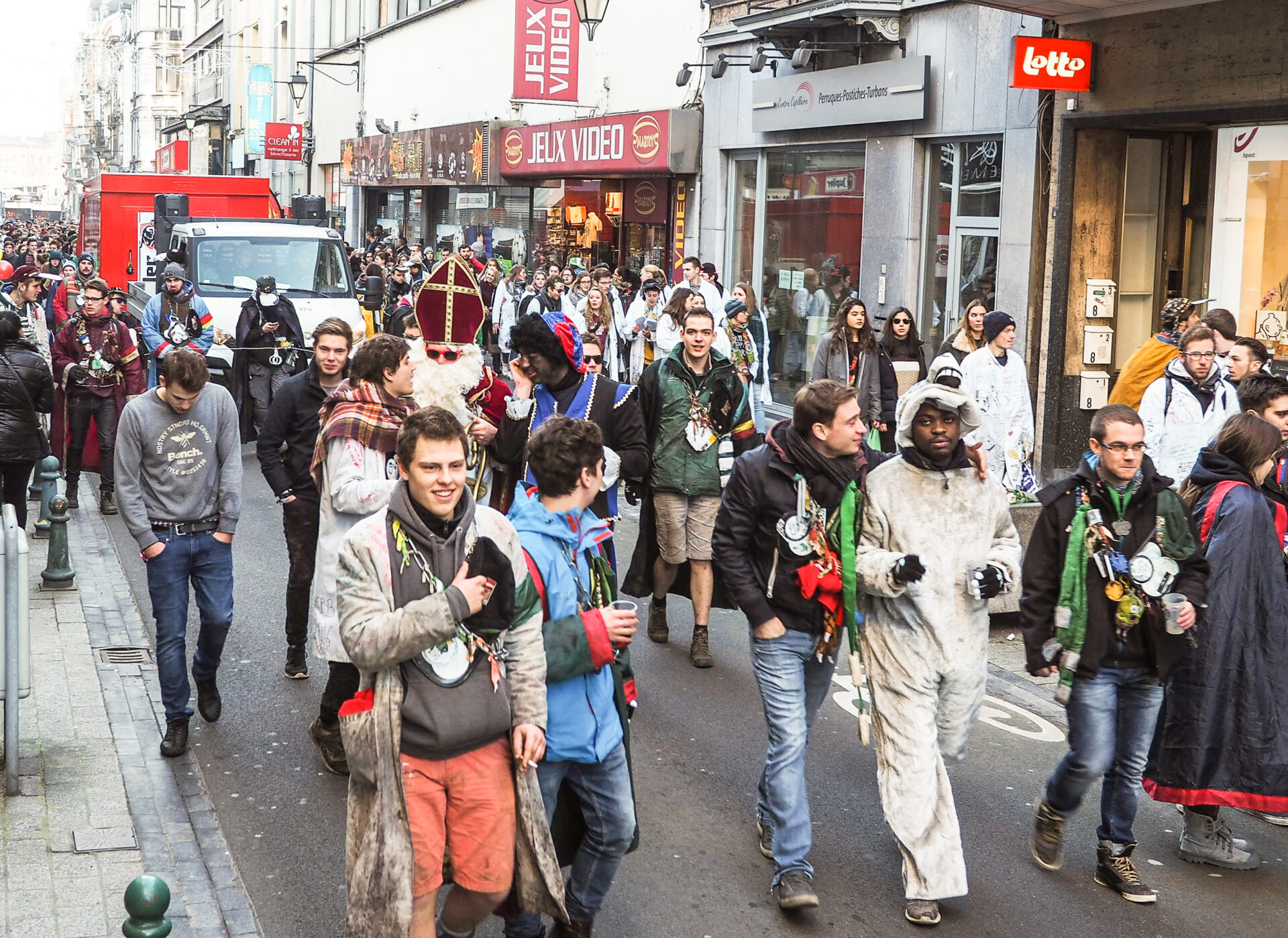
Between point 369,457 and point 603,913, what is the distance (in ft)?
6.87

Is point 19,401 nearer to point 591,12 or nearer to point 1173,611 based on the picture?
point 1173,611

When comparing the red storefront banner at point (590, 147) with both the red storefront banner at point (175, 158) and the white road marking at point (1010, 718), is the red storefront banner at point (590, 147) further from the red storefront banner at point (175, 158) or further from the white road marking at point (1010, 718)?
the red storefront banner at point (175, 158)

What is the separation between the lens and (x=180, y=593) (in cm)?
692

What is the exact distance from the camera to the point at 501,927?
5.34m

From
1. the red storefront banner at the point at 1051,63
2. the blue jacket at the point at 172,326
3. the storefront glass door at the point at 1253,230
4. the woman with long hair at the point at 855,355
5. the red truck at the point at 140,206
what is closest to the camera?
the woman with long hair at the point at 855,355

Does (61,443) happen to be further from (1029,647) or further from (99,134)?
(99,134)

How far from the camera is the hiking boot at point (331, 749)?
673cm

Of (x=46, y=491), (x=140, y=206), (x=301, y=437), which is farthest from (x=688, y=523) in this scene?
(x=140, y=206)

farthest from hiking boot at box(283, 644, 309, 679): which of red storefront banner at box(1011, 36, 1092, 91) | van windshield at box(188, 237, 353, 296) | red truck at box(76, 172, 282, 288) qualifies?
red truck at box(76, 172, 282, 288)

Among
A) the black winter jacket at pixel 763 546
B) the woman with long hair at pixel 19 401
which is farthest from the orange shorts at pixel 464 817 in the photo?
the woman with long hair at pixel 19 401

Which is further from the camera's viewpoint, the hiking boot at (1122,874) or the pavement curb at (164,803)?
the hiking boot at (1122,874)

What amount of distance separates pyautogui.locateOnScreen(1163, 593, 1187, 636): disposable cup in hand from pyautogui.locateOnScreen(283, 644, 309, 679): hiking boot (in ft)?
15.1

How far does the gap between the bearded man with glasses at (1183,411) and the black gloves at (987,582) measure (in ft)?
12.9

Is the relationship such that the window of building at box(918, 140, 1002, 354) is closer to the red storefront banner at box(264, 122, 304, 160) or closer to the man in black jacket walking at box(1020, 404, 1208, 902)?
the man in black jacket walking at box(1020, 404, 1208, 902)
